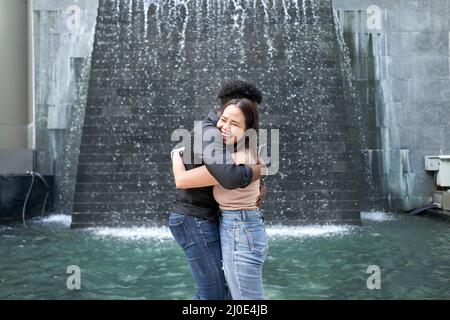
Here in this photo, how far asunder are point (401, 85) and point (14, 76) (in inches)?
326

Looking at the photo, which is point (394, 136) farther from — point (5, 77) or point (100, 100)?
point (5, 77)

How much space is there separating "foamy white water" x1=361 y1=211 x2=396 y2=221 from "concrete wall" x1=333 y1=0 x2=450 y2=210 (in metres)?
0.39

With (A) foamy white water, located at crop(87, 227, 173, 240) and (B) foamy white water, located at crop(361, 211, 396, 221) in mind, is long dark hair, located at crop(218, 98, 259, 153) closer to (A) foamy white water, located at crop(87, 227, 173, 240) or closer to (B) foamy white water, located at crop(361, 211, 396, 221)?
(A) foamy white water, located at crop(87, 227, 173, 240)

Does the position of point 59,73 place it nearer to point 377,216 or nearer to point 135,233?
point 135,233

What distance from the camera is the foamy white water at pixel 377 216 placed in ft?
29.4

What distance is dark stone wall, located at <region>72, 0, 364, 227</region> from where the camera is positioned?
25.9 feet

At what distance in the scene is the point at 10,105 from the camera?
1075cm

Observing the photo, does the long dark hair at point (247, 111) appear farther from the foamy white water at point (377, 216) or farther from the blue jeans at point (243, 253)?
the foamy white water at point (377, 216)

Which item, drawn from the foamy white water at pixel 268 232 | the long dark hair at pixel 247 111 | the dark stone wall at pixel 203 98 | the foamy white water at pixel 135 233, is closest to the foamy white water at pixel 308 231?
the foamy white water at pixel 268 232

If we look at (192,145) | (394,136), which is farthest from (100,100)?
(192,145)

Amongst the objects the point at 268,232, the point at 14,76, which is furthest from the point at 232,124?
the point at 14,76

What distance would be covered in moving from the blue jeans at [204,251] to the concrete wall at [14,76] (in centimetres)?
922

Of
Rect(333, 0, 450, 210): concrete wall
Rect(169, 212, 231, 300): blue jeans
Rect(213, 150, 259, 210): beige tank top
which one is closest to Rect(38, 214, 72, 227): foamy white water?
Rect(333, 0, 450, 210): concrete wall

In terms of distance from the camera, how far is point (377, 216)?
939 centimetres
